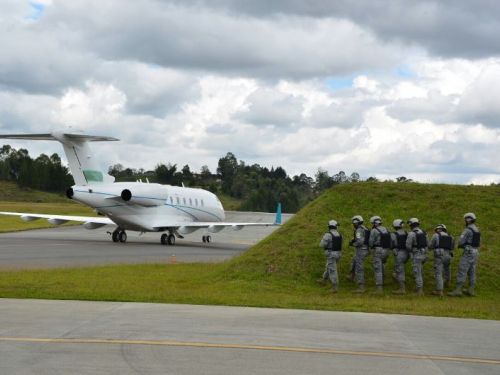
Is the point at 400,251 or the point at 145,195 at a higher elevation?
the point at 145,195

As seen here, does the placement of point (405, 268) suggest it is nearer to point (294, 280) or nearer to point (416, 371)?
point (294, 280)

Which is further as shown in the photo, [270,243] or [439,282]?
[270,243]

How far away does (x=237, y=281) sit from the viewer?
20109 millimetres

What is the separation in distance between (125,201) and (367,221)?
19.4 metres

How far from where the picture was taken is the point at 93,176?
1522 inches

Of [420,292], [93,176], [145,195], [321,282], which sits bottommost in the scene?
[420,292]

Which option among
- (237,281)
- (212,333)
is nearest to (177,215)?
(237,281)

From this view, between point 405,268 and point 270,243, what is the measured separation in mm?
4502

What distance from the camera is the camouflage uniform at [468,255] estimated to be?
18594 mm

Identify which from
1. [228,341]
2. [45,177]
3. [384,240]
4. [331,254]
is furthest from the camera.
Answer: [45,177]

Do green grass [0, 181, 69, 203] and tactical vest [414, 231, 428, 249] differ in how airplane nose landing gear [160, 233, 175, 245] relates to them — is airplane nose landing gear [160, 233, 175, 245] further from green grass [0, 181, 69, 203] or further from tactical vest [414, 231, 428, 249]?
green grass [0, 181, 69, 203]

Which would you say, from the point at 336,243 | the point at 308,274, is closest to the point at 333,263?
the point at 336,243

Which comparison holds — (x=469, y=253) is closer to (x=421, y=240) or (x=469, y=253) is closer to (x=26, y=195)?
(x=421, y=240)

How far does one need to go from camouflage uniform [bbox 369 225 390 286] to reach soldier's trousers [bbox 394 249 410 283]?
307 millimetres
